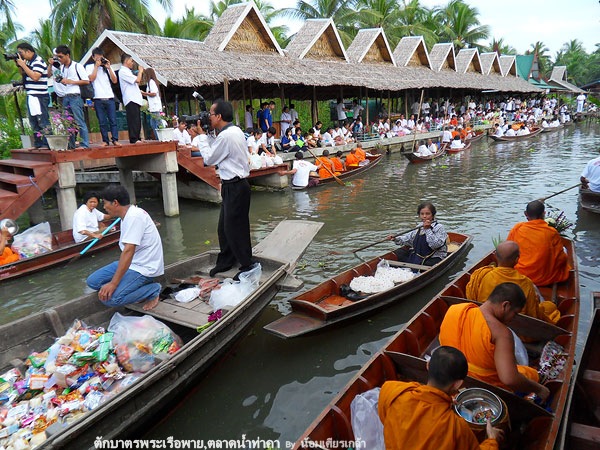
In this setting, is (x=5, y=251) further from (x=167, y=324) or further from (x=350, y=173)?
(x=350, y=173)

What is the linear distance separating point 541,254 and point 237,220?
3666 millimetres

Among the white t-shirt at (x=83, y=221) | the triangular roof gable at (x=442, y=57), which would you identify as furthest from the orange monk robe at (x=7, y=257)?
the triangular roof gable at (x=442, y=57)

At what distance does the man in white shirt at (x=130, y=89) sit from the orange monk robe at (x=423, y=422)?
28.0 ft

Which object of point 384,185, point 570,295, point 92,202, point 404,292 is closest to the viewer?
point 570,295

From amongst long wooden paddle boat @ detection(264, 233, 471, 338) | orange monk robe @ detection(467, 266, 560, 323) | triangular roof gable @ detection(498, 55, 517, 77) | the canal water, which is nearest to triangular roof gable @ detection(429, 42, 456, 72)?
triangular roof gable @ detection(498, 55, 517, 77)

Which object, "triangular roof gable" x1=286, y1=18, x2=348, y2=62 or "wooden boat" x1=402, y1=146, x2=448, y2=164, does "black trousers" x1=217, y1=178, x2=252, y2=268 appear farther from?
"triangular roof gable" x1=286, y1=18, x2=348, y2=62

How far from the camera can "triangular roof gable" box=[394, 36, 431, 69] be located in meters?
25.0

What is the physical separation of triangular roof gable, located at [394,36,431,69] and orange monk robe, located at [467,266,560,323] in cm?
2288

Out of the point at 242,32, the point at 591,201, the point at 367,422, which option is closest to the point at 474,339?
the point at 367,422

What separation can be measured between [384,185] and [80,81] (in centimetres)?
943

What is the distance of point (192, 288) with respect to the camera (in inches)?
196

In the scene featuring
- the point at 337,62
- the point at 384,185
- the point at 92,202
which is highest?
the point at 337,62

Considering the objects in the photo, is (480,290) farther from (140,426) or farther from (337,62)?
(337,62)

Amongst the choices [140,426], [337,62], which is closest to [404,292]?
[140,426]
